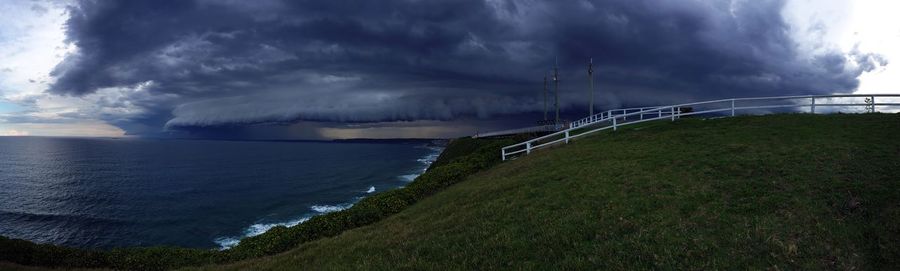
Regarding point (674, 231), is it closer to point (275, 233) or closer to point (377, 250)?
point (377, 250)

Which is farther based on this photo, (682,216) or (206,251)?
(206,251)

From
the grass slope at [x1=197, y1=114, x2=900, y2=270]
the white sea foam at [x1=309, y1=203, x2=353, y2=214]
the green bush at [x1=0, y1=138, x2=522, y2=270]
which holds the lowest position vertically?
the white sea foam at [x1=309, y1=203, x2=353, y2=214]

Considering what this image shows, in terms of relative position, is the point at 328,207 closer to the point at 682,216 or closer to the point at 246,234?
the point at 246,234

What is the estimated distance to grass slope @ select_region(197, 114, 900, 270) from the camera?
7.78 m

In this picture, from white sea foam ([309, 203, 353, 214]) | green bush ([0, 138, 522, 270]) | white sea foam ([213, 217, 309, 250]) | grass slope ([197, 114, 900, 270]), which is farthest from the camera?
white sea foam ([309, 203, 353, 214])

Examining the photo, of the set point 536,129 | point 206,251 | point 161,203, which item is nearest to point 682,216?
point 206,251

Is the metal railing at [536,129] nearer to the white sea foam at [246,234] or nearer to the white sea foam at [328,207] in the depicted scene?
the white sea foam at [328,207]

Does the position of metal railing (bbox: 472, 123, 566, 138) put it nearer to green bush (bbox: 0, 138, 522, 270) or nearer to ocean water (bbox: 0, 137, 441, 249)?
ocean water (bbox: 0, 137, 441, 249)

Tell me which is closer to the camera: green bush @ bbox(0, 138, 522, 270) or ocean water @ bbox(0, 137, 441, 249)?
green bush @ bbox(0, 138, 522, 270)

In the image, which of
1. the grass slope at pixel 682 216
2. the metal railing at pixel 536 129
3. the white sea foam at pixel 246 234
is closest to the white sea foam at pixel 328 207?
the white sea foam at pixel 246 234

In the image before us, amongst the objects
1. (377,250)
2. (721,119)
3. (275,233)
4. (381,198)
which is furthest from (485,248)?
(721,119)

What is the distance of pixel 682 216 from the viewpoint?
964 cm

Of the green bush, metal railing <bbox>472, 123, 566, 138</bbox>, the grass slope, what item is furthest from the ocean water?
the grass slope

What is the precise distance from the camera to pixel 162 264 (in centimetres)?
1828
